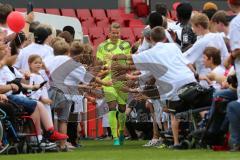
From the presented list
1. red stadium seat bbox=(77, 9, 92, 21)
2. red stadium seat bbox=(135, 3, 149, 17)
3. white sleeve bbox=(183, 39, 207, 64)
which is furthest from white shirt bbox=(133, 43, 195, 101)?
red stadium seat bbox=(135, 3, 149, 17)

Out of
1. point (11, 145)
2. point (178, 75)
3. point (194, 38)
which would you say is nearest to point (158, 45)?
point (178, 75)

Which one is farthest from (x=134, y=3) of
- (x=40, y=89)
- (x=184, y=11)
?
(x=40, y=89)

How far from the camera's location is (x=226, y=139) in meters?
13.5

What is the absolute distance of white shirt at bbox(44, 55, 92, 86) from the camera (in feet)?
50.1

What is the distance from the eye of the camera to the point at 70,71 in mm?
15305

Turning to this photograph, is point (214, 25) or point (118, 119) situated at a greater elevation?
point (214, 25)

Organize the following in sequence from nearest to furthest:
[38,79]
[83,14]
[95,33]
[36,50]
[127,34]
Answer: [38,79] → [36,50] → [95,33] → [127,34] → [83,14]

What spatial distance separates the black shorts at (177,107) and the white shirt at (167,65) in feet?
0.34

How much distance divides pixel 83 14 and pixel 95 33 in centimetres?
207

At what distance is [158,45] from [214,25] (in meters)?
0.95

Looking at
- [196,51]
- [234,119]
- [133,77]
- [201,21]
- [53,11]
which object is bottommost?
[234,119]

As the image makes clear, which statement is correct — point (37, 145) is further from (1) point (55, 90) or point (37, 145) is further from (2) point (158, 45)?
(2) point (158, 45)

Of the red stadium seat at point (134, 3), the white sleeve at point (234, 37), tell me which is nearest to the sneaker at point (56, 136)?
the white sleeve at point (234, 37)

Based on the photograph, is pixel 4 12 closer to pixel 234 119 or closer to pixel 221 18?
pixel 221 18
